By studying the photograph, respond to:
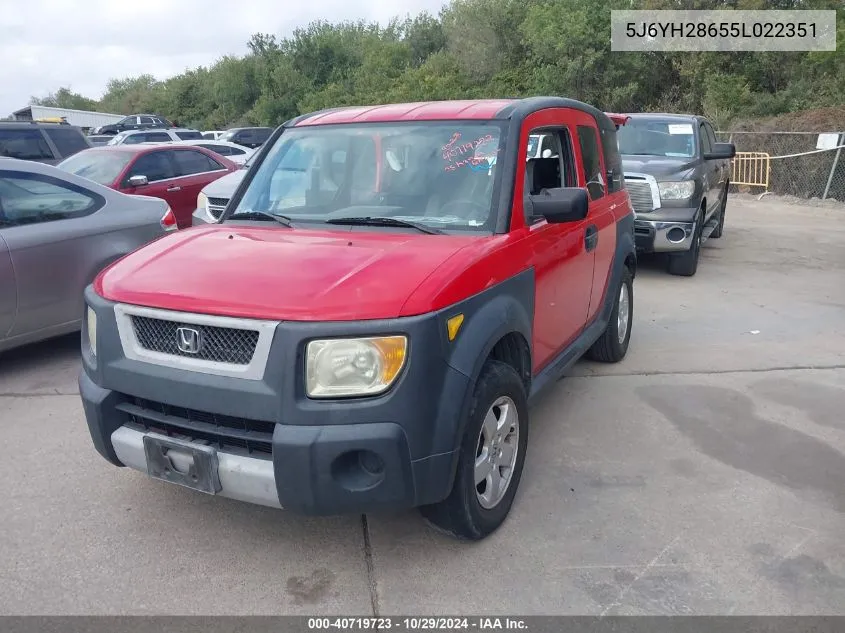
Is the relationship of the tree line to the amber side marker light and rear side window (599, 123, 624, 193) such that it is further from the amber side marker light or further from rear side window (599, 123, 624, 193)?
the amber side marker light

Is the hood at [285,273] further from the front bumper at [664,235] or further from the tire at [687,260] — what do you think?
the tire at [687,260]

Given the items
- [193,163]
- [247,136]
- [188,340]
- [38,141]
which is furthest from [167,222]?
[247,136]

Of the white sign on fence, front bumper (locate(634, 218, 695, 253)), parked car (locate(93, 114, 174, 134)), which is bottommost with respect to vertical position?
front bumper (locate(634, 218, 695, 253))

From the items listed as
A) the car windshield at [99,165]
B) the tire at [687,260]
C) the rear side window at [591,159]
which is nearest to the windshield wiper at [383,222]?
the rear side window at [591,159]

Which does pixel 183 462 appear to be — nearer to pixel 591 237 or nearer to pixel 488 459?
pixel 488 459

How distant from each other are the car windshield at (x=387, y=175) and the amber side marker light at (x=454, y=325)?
28.2 inches

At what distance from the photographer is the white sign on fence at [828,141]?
51.8 feet

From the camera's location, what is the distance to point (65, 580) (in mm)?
3092

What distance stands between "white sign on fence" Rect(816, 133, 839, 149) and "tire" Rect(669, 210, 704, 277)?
9014 millimetres

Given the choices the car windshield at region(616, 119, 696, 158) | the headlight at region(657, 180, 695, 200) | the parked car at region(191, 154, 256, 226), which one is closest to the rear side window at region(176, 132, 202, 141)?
the parked car at region(191, 154, 256, 226)

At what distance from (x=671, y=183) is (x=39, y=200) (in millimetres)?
6579

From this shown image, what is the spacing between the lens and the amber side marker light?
287 cm

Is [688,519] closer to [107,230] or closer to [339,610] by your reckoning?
[339,610]
